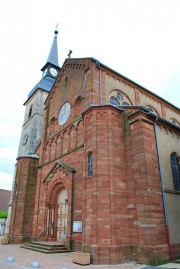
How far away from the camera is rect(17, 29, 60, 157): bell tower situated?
2827 cm

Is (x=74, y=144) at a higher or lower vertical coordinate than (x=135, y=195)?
higher

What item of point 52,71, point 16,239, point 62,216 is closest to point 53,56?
point 52,71

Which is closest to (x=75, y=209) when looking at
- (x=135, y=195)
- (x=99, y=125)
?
(x=135, y=195)

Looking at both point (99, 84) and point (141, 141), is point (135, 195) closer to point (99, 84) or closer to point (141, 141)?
point (141, 141)

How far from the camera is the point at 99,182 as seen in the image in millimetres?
10914

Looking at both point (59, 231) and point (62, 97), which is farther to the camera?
point (62, 97)

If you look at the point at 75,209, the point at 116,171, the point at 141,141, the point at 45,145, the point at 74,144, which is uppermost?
the point at 45,145

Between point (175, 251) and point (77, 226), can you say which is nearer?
point (175, 251)

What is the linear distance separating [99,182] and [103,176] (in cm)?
37

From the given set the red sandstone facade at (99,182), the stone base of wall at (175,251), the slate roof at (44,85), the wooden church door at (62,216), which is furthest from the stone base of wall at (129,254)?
the slate roof at (44,85)

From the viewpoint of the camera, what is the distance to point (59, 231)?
1488 cm

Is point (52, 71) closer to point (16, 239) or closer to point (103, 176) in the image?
point (16, 239)

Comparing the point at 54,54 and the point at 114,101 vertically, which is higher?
the point at 54,54

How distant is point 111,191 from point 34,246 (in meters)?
6.89
